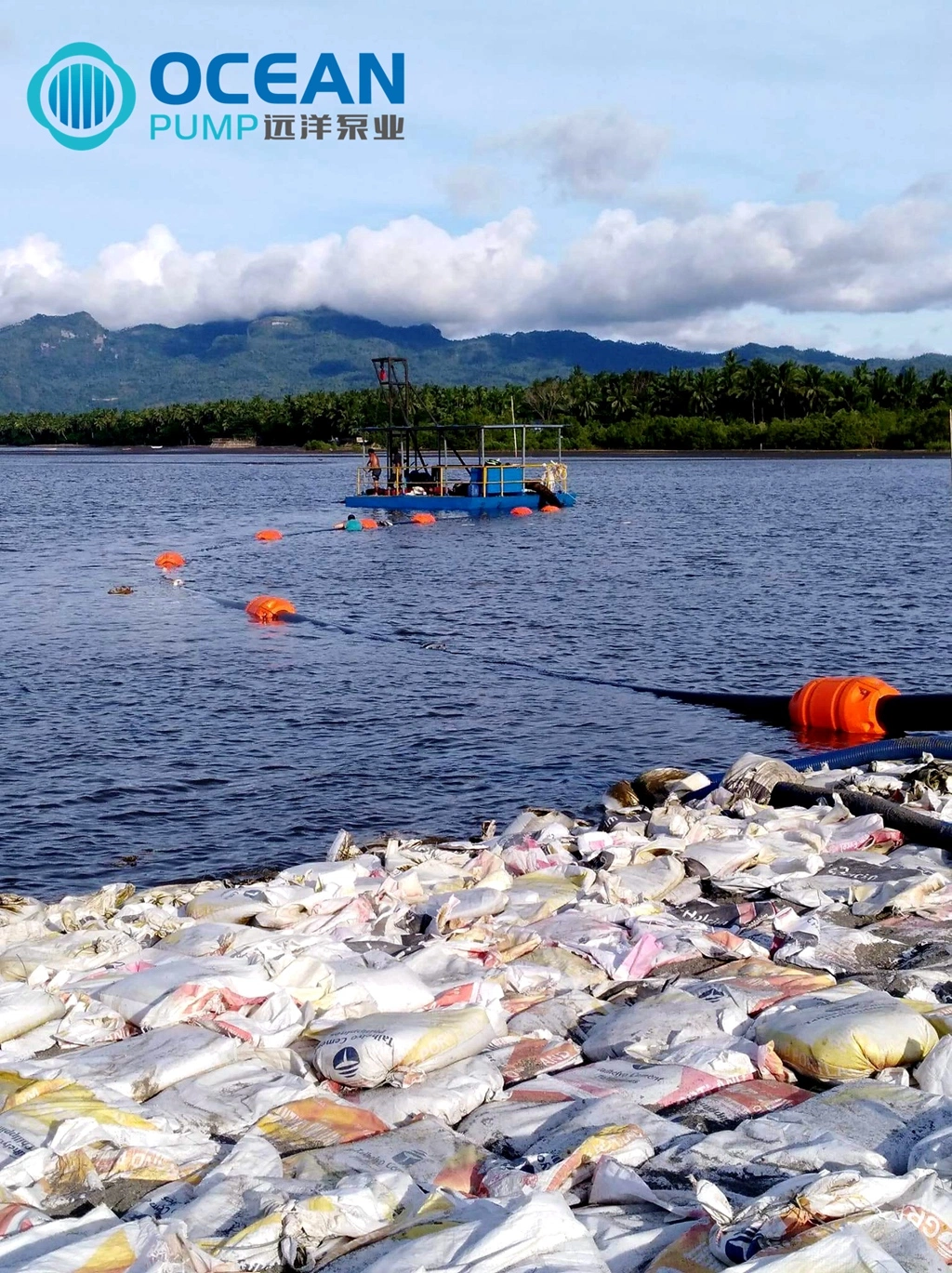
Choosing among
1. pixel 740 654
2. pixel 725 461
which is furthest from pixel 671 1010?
pixel 725 461

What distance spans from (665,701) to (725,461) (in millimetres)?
92527

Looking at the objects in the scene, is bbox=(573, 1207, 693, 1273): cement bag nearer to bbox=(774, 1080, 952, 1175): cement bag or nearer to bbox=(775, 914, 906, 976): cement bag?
bbox=(774, 1080, 952, 1175): cement bag

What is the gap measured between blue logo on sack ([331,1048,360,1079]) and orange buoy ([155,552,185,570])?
28241 mm

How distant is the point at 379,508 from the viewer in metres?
49.7

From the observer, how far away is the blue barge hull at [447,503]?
47031mm

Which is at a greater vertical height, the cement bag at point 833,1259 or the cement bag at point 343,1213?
the cement bag at point 833,1259

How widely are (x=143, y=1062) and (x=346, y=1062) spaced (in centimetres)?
79

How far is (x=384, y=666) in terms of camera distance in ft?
62.0

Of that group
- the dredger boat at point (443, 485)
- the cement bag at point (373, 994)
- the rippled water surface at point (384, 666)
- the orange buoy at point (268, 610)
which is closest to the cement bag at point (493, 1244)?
the cement bag at point (373, 994)

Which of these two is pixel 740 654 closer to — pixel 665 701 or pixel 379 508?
pixel 665 701

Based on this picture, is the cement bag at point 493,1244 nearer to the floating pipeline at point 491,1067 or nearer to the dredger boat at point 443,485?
the floating pipeline at point 491,1067

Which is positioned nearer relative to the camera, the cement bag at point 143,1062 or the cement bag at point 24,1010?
the cement bag at point 143,1062

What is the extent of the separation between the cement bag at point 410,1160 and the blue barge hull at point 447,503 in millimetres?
42623

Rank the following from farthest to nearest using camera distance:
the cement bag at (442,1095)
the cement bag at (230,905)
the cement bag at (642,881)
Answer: the cement bag at (642,881), the cement bag at (230,905), the cement bag at (442,1095)
